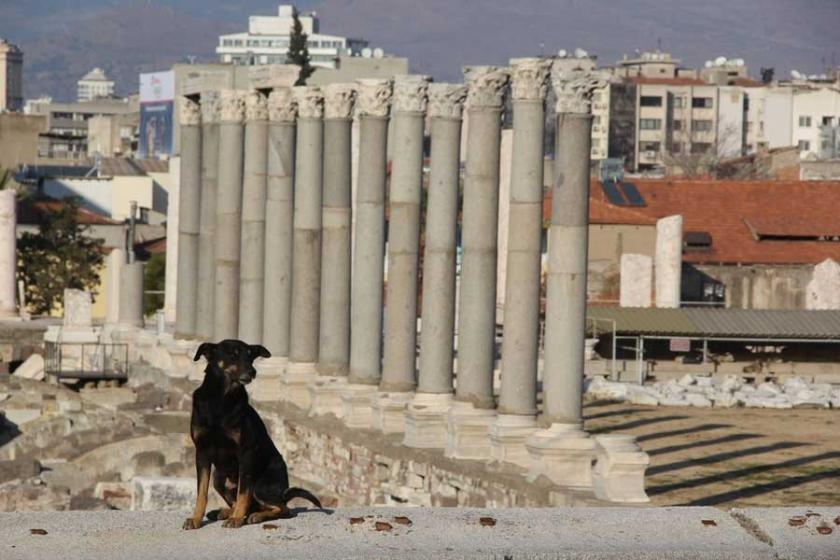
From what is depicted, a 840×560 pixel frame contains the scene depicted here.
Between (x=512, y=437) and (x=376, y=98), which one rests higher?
(x=376, y=98)

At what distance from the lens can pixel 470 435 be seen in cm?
2986

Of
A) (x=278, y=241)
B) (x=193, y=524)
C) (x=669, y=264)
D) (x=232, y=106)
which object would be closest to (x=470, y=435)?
(x=278, y=241)

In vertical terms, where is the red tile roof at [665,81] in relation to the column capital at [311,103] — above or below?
above

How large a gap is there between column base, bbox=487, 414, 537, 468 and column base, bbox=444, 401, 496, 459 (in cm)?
76

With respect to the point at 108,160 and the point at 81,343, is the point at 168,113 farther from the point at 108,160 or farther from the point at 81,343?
the point at 81,343

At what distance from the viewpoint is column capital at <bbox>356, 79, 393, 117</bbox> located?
35.8 meters

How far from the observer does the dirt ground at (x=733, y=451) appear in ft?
87.5

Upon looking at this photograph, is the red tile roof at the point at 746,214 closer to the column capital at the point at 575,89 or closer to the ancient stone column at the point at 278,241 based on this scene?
the ancient stone column at the point at 278,241

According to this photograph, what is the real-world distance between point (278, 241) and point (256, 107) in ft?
9.76

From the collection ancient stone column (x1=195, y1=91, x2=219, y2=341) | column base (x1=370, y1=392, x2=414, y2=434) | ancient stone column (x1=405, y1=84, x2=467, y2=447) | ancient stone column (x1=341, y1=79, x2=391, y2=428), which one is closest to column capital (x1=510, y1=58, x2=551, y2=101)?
ancient stone column (x1=405, y1=84, x2=467, y2=447)

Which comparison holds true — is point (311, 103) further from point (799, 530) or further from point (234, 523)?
point (799, 530)

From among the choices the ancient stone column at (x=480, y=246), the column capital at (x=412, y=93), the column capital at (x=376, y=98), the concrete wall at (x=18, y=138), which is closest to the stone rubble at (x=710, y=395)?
the column capital at (x=376, y=98)

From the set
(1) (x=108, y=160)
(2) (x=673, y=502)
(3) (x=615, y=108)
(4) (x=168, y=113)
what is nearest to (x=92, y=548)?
(2) (x=673, y=502)

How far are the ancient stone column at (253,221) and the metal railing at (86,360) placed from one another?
27.3 ft
